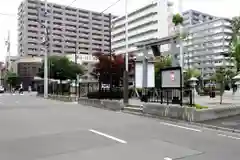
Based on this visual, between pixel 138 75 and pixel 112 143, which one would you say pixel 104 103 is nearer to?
pixel 138 75

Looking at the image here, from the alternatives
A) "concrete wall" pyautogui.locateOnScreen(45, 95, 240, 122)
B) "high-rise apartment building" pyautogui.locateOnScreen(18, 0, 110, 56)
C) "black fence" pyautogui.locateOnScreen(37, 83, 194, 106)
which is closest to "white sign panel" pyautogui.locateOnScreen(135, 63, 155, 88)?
"black fence" pyautogui.locateOnScreen(37, 83, 194, 106)

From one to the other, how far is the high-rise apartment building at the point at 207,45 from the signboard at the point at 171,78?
9171cm

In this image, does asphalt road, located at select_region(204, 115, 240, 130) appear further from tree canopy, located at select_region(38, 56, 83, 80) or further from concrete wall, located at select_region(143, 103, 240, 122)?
tree canopy, located at select_region(38, 56, 83, 80)

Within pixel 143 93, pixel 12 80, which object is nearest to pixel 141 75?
pixel 143 93

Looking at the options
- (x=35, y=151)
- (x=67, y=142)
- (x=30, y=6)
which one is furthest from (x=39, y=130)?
(x=30, y=6)

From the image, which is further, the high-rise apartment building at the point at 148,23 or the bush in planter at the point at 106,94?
the high-rise apartment building at the point at 148,23

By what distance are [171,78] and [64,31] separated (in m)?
91.6

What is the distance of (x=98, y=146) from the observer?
27.0 ft

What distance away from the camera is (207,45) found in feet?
373

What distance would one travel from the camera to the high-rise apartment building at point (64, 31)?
10094 centimetres

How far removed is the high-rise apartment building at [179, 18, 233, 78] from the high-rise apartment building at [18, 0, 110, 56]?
32604 mm

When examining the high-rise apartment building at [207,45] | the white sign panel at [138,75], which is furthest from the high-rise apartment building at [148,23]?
the white sign panel at [138,75]

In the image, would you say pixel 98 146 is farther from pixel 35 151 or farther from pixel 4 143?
pixel 4 143

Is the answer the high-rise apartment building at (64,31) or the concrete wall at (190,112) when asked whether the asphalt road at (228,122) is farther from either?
the high-rise apartment building at (64,31)
